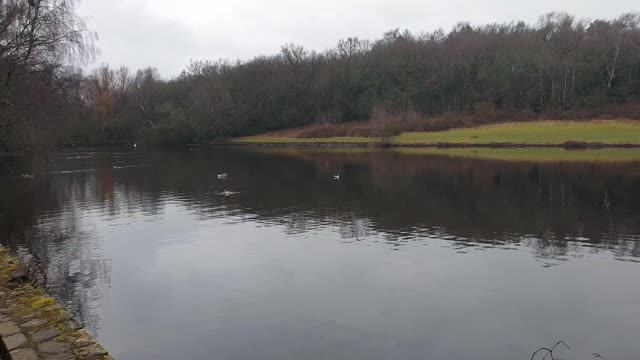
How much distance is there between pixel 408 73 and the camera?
94.1 meters

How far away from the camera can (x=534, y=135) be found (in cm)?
6956

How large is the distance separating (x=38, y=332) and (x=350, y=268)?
967 centimetres

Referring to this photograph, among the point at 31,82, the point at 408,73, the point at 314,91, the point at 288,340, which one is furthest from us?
the point at 314,91

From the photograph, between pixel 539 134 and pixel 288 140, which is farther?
pixel 288 140

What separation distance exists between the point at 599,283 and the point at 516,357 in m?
5.60

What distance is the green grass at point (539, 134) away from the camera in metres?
64.7

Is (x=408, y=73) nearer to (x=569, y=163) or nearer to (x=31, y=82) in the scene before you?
(x=569, y=163)

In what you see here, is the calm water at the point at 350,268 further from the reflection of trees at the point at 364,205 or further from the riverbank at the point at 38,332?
the riverbank at the point at 38,332

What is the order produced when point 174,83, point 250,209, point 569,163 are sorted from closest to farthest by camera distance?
point 250,209 < point 569,163 < point 174,83

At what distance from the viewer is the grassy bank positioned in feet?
212

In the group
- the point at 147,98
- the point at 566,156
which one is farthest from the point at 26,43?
the point at 147,98

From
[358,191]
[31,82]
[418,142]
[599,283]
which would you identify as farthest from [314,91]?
[599,283]

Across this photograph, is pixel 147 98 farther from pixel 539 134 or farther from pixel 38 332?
pixel 38 332

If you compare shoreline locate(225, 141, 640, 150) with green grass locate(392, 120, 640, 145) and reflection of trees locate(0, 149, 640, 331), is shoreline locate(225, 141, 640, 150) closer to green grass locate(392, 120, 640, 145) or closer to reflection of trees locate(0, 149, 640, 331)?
green grass locate(392, 120, 640, 145)
